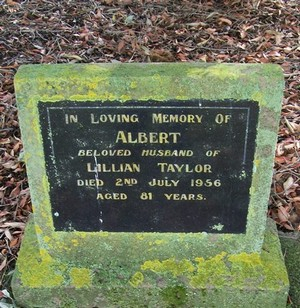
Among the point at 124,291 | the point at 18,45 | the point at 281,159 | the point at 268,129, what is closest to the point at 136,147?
the point at 268,129

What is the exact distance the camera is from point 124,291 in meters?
2.83

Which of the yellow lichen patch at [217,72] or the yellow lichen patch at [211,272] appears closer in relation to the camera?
the yellow lichen patch at [217,72]

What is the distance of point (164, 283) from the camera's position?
2.81 metres

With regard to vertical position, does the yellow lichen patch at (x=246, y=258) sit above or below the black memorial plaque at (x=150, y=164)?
below

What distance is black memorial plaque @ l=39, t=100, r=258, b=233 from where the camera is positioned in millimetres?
2414

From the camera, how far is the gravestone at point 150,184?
2363mm

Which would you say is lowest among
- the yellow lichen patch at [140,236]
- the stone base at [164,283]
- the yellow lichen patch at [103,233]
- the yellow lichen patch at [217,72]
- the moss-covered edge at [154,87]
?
the stone base at [164,283]

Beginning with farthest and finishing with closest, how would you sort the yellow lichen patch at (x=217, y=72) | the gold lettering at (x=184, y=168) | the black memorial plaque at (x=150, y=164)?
the gold lettering at (x=184, y=168) → the black memorial plaque at (x=150, y=164) → the yellow lichen patch at (x=217, y=72)

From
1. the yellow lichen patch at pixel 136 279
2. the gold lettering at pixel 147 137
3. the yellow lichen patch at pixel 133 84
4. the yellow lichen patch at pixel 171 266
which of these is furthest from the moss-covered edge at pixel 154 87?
the yellow lichen patch at pixel 136 279

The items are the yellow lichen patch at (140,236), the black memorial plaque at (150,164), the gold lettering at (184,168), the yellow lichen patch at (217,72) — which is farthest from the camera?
the yellow lichen patch at (140,236)

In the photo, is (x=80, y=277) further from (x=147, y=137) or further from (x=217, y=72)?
(x=217, y=72)

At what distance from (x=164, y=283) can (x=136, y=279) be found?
6.3 inches

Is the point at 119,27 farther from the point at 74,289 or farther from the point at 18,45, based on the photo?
the point at 74,289

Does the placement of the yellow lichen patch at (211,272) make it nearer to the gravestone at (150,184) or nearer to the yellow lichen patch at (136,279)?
the gravestone at (150,184)
